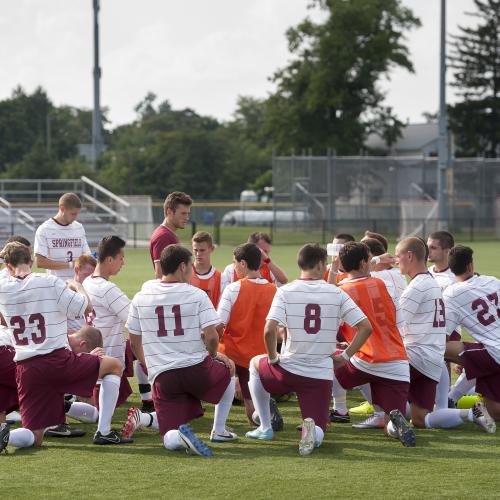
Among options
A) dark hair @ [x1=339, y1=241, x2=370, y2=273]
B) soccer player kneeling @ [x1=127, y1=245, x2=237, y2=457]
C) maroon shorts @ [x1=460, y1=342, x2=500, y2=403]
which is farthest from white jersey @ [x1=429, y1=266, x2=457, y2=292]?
soccer player kneeling @ [x1=127, y1=245, x2=237, y2=457]

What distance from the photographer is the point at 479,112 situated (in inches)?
2707

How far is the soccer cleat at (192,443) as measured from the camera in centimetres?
727

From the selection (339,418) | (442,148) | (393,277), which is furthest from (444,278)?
(442,148)

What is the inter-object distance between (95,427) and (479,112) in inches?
2492

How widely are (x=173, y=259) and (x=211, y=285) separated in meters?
2.33

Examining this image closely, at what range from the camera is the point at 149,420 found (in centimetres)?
820

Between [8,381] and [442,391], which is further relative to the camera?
[442,391]

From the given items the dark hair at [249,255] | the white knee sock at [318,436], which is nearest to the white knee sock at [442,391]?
the white knee sock at [318,436]

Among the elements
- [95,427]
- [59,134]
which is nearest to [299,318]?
[95,427]

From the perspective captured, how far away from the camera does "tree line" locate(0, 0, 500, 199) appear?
62.1 m

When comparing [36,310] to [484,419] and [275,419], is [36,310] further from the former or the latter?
[484,419]

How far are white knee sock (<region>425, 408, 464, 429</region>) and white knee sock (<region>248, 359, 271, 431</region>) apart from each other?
1346 millimetres

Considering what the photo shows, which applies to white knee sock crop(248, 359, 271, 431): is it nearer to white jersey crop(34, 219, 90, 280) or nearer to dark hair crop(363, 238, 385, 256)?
dark hair crop(363, 238, 385, 256)

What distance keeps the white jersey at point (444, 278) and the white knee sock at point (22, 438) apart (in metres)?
3.78
